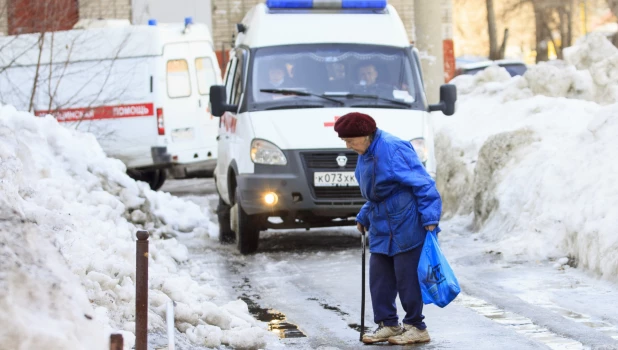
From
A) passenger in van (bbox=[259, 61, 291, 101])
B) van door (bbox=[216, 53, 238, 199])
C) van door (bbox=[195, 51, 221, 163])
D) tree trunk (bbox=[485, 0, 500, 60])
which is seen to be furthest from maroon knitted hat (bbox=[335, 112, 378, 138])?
tree trunk (bbox=[485, 0, 500, 60])

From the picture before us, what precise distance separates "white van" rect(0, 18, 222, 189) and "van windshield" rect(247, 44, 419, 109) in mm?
5977

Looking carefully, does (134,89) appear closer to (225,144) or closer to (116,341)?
(225,144)

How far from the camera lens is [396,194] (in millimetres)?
7844

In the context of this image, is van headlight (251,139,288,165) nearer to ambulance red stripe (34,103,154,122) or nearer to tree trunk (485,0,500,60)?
ambulance red stripe (34,103,154,122)

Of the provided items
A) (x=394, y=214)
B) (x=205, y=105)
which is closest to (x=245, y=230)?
(x=394, y=214)

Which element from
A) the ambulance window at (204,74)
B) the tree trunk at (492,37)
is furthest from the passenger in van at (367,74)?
the tree trunk at (492,37)

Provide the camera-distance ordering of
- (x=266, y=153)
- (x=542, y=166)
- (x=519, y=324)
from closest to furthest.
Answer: (x=519, y=324), (x=266, y=153), (x=542, y=166)

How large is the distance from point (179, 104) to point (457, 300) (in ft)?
38.1

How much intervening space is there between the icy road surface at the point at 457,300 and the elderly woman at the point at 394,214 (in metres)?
0.21

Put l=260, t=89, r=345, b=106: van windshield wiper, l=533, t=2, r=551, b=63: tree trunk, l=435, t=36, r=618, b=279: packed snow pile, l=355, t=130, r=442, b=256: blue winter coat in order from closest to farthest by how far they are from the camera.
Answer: l=355, t=130, r=442, b=256: blue winter coat < l=435, t=36, r=618, b=279: packed snow pile < l=260, t=89, r=345, b=106: van windshield wiper < l=533, t=2, r=551, b=63: tree trunk

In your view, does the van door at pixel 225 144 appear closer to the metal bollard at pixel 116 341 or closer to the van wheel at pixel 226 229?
the van wheel at pixel 226 229

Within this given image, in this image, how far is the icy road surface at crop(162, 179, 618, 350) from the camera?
25.5 ft

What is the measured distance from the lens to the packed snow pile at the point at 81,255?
5.84m

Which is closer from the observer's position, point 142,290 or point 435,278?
point 142,290
